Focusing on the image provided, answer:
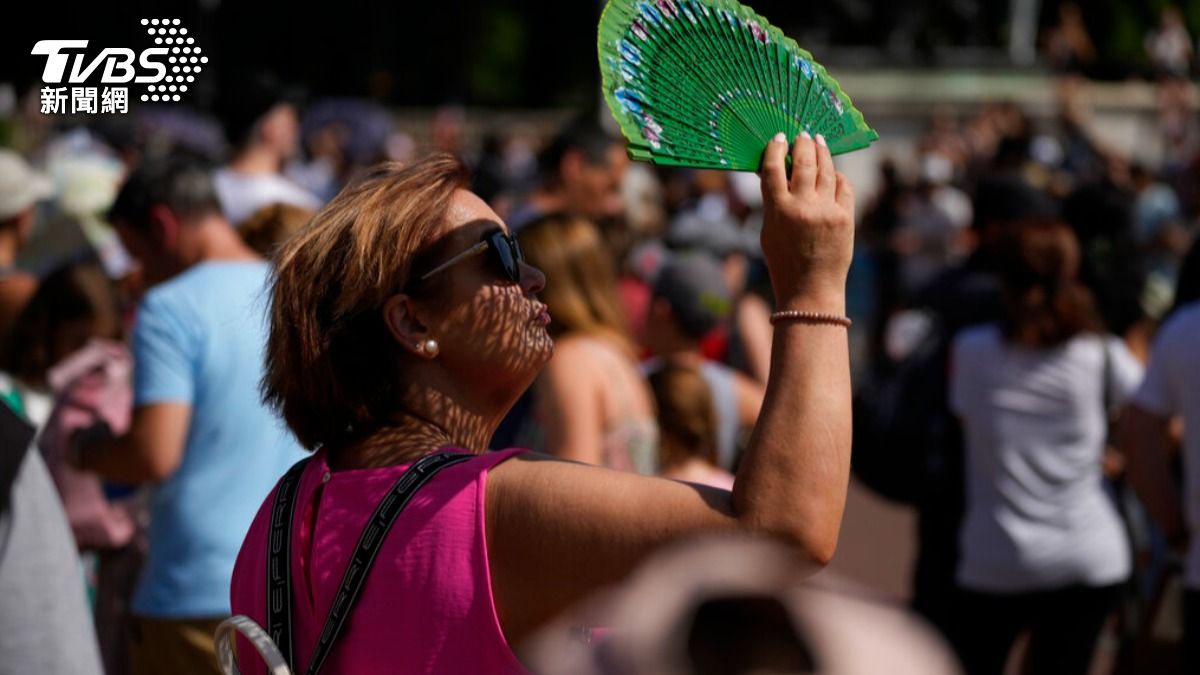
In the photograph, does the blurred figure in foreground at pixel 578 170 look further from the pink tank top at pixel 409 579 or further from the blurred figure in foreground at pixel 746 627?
the blurred figure in foreground at pixel 746 627

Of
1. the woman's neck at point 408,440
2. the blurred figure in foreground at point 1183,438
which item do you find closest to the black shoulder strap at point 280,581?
the woman's neck at point 408,440

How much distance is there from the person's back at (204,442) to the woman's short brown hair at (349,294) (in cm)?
188

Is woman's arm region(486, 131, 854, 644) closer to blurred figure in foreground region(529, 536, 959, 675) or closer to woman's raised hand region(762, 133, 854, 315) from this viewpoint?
woman's raised hand region(762, 133, 854, 315)

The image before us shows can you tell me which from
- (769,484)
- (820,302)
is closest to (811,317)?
(820,302)

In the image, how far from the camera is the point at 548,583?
69.2 inches

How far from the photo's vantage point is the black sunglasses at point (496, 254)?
2055mm

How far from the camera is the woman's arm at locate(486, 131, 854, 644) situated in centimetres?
167

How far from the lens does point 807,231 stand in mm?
1747

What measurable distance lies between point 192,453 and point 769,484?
2.64 metres

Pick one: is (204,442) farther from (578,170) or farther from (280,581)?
(578,170)

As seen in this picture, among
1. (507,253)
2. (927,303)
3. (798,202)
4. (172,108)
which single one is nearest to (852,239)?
(798,202)

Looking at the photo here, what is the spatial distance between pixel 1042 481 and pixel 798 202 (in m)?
3.33

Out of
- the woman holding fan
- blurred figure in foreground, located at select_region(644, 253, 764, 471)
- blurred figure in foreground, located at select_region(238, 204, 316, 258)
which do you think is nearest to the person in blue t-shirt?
blurred figure in foreground, located at select_region(238, 204, 316, 258)

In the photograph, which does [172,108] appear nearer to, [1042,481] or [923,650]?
[1042,481]
